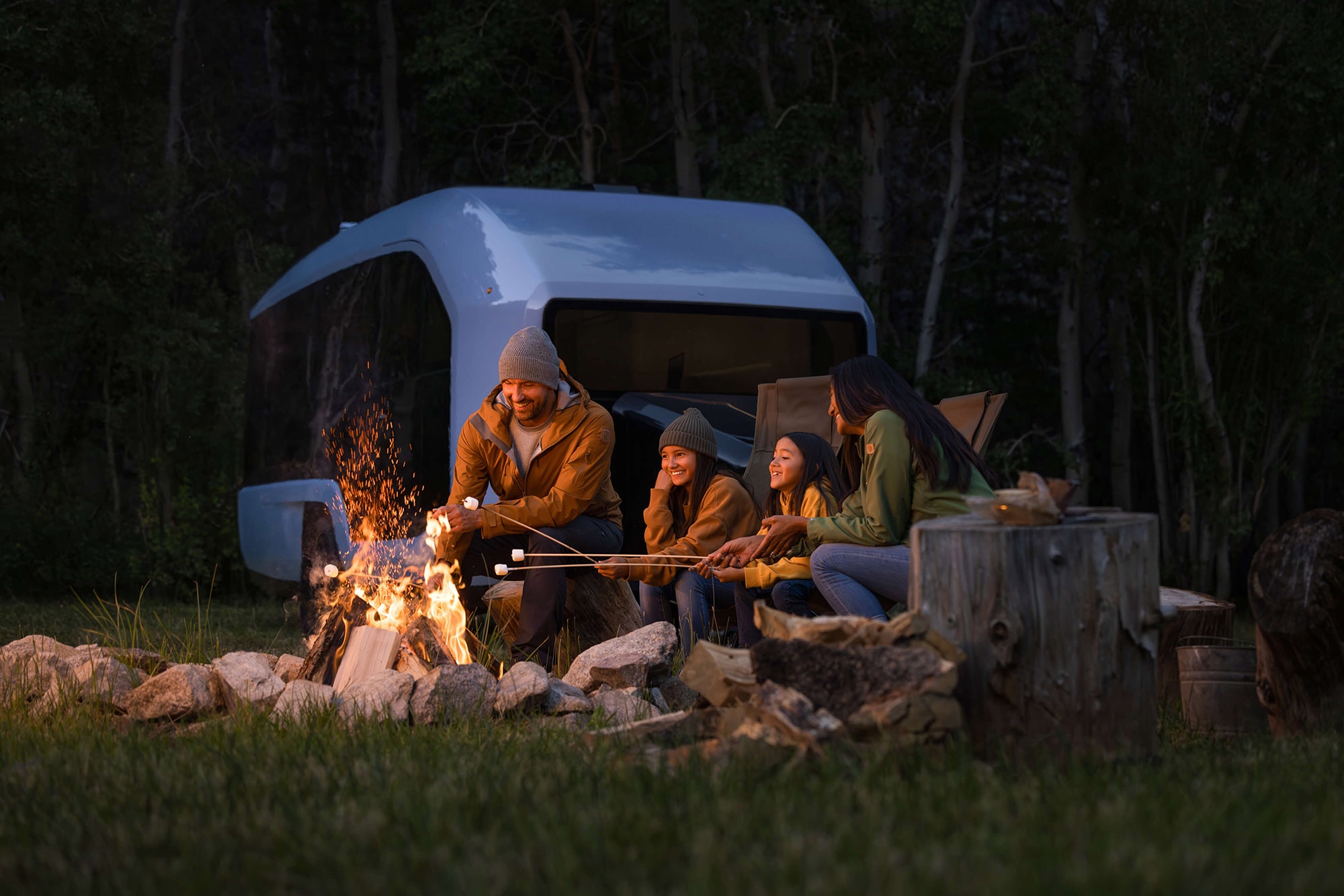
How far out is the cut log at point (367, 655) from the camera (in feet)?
16.8

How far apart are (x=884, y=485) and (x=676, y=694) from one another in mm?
1172

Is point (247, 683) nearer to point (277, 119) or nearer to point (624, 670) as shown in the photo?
point (624, 670)

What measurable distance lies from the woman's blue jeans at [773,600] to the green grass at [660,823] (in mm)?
1889

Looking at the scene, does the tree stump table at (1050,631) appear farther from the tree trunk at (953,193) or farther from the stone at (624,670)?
the tree trunk at (953,193)

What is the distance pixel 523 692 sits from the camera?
179 inches

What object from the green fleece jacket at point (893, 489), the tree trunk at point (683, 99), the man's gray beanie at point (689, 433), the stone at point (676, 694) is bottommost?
the stone at point (676, 694)

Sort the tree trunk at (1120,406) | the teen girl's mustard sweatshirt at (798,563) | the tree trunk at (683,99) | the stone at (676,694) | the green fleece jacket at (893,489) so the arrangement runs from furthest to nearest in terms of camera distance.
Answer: the tree trunk at (683,99), the tree trunk at (1120,406), the teen girl's mustard sweatshirt at (798,563), the stone at (676,694), the green fleece jacket at (893,489)

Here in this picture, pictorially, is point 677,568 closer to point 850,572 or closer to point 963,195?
point 850,572

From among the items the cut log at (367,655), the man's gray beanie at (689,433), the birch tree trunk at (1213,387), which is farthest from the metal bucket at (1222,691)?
the birch tree trunk at (1213,387)

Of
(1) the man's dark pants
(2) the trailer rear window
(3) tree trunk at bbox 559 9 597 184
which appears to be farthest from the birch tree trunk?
(1) the man's dark pants

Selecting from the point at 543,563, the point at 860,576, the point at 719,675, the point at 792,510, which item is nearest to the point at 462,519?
the point at 543,563

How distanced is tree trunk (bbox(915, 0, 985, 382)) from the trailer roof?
293 inches

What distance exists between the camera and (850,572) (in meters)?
5.01

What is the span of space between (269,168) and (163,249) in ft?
22.2
